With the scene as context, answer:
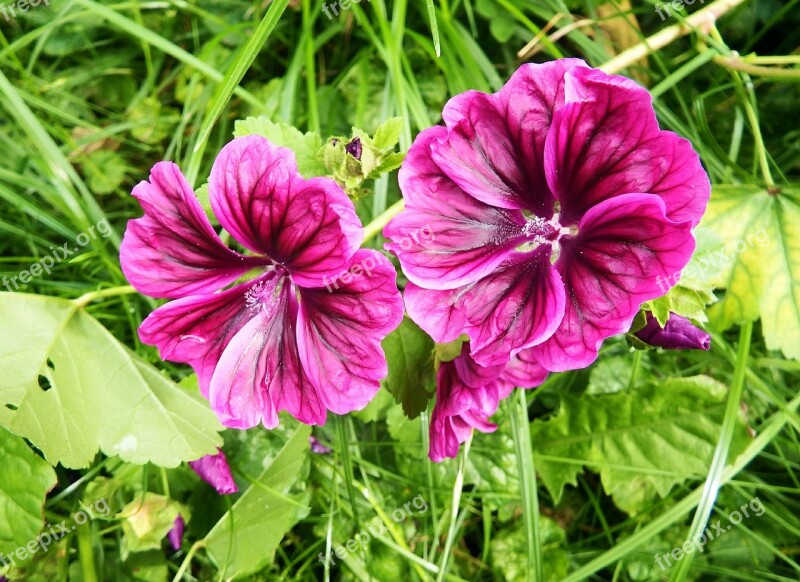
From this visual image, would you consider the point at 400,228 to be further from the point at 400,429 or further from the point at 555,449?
the point at 555,449

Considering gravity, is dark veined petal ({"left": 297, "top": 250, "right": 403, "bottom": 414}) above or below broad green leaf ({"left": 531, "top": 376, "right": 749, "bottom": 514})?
above

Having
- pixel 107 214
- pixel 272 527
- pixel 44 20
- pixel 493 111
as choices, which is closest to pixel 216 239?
pixel 493 111

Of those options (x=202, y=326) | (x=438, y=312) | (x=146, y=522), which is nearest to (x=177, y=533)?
(x=146, y=522)

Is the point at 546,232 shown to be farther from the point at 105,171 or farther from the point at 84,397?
the point at 105,171

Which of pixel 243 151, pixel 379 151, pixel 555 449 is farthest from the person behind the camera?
pixel 555 449

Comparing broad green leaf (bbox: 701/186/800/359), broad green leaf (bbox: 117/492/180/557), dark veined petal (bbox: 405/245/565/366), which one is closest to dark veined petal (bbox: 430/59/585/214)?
dark veined petal (bbox: 405/245/565/366)

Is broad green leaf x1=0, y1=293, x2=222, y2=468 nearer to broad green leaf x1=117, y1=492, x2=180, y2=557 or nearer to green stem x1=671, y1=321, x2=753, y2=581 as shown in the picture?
broad green leaf x1=117, y1=492, x2=180, y2=557
